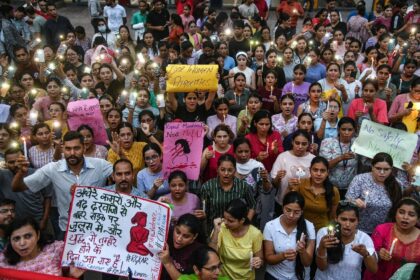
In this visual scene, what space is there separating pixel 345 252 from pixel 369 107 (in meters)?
2.89

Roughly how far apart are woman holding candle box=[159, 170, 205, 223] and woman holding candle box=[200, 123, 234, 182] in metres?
0.69

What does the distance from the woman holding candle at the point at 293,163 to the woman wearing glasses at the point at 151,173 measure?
1.16 meters

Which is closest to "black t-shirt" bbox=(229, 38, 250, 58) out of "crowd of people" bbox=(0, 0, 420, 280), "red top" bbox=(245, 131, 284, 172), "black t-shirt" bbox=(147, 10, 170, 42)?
"crowd of people" bbox=(0, 0, 420, 280)

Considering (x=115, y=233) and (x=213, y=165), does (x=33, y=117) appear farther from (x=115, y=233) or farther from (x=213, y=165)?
(x=115, y=233)

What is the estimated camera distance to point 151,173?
4746mm

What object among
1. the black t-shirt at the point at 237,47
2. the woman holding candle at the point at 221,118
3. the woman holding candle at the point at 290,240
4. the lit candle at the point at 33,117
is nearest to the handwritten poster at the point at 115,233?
the woman holding candle at the point at 290,240

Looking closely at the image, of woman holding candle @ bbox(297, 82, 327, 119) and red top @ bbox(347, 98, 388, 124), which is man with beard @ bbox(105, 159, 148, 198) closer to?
woman holding candle @ bbox(297, 82, 327, 119)

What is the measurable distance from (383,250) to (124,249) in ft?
6.82

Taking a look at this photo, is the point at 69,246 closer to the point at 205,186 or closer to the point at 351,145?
the point at 205,186

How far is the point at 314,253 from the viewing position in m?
3.92

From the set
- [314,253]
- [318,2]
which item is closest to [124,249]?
[314,253]

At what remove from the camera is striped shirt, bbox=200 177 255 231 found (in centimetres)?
434

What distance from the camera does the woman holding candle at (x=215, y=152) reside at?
16.4 ft

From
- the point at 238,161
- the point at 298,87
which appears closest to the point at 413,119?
the point at 298,87
